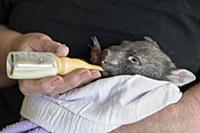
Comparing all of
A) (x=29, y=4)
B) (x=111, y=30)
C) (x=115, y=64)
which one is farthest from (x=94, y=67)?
(x=29, y=4)

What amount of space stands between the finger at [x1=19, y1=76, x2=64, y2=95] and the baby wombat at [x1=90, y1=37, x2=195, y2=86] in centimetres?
13

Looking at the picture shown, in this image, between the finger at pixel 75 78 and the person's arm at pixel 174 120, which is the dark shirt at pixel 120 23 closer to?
the person's arm at pixel 174 120

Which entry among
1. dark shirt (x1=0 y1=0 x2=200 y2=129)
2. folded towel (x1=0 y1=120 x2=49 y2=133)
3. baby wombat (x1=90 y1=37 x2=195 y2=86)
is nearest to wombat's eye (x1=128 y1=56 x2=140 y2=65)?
baby wombat (x1=90 y1=37 x2=195 y2=86)

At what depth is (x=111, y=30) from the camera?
114 cm

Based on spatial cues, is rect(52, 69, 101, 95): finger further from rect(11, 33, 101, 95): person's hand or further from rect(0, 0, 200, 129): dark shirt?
rect(0, 0, 200, 129): dark shirt

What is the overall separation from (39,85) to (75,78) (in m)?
0.07

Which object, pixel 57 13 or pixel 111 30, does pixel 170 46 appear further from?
pixel 57 13

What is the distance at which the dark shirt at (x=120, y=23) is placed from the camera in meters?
1.14

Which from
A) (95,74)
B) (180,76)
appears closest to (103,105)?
(95,74)

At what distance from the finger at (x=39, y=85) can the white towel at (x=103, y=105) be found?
0.18 ft

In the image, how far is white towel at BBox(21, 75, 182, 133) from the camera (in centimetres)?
99

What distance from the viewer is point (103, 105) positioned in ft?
3.28

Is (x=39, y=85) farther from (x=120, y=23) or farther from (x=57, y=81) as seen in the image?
(x=120, y=23)

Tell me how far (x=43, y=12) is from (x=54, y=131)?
0.97 feet
